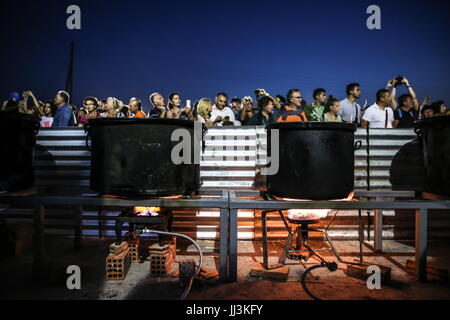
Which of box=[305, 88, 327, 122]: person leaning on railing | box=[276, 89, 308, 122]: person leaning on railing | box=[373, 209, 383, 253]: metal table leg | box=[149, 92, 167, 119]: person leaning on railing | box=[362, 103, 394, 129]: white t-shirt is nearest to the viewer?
box=[373, 209, 383, 253]: metal table leg

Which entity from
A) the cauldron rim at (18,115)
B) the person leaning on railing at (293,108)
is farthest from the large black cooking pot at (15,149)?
the person leaning on railing at (293,108)

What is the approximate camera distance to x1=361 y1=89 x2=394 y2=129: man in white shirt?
18.1 feet

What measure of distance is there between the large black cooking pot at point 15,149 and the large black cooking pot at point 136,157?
4.09 ft

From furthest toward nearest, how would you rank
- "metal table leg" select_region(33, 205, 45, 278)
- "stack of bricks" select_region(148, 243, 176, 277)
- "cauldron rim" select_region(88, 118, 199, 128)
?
"stack of bricks" select_region(148, 243, 176, 277), "metal table leg" select_region(33, 205, 45, 278), "cauldron rim" select_region(88, 118, 199, 128)

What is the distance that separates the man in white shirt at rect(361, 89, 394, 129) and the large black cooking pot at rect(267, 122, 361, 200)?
104 inches

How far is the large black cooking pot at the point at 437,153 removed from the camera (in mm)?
3344

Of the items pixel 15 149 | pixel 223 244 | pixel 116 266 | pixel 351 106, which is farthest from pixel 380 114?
pixel 15 149

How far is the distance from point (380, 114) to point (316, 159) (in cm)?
333

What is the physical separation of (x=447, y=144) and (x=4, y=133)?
565cm

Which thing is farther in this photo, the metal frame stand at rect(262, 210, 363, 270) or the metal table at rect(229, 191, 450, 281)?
the metal frame stand at rect(262, 210, 363, 270)

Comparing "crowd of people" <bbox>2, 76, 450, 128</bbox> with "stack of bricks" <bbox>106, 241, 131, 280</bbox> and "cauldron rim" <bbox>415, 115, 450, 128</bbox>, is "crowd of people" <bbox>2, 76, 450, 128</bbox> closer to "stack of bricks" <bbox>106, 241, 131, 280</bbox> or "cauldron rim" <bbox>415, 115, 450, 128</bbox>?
"cauldron rim" <bbox>415, 115, 450, 128</bbox>

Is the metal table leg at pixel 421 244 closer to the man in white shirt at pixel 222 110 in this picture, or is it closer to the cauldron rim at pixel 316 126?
the cauldron rim at pixel 316 126

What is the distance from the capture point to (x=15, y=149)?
3.56 m

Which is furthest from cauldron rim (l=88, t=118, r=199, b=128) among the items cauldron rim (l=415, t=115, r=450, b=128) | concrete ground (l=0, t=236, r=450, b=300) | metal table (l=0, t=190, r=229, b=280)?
cauldron rim (l=415, t=115, r=450, b=128)
